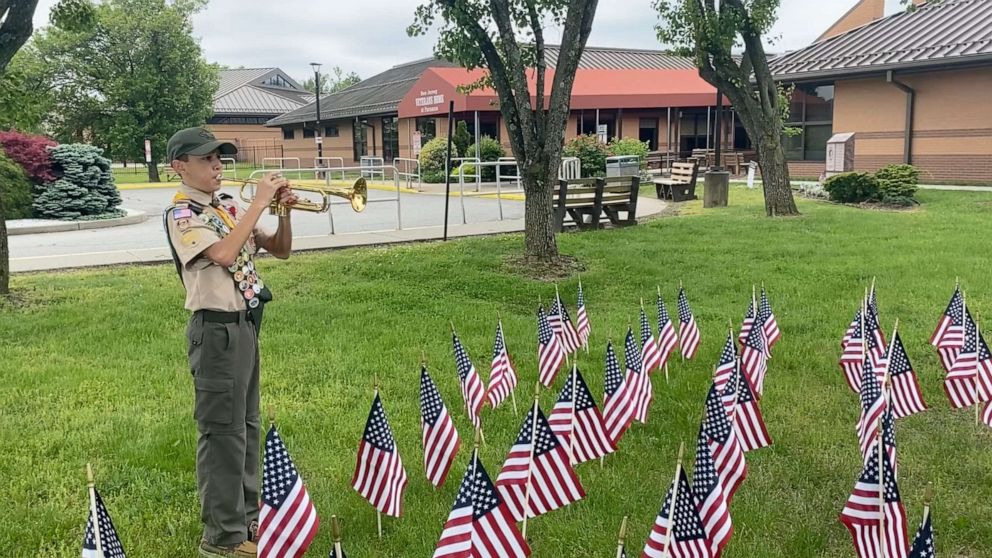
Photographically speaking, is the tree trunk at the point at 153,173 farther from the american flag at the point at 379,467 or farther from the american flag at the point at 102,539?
the american flag at the point at 102,539

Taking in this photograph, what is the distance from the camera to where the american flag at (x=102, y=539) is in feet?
7.45

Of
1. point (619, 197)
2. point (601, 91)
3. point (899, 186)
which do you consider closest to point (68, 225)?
point (619, 197)

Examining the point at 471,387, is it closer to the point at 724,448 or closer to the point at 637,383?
the point at 637,383

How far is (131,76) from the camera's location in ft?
116

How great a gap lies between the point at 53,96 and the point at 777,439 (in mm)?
38433

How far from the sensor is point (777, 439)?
186 inches

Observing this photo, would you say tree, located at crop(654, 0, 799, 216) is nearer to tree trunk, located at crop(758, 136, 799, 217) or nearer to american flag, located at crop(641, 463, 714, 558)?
tree trunk, located at crop(758, 136, 799, 217)

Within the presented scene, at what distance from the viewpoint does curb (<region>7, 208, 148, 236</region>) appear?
50.6 ft

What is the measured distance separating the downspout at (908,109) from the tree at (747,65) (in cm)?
919

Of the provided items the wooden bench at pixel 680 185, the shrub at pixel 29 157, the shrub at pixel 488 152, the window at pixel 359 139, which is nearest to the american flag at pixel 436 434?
the wooden bench at pixel 680 185

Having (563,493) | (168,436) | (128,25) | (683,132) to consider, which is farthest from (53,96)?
(563,493)

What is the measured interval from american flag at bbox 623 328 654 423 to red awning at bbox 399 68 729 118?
23.5 meters

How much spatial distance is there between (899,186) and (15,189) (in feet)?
60.3

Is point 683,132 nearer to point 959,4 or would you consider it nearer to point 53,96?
point 959,4
